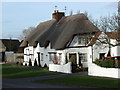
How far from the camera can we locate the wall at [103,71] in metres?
24.5

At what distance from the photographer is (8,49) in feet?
267

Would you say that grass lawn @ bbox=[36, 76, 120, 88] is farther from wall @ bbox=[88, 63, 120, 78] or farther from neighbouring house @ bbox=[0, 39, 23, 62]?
neighbouring house @ bbox=[0, 39, 23, 62]

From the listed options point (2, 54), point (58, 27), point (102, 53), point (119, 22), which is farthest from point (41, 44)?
point (2, 54)

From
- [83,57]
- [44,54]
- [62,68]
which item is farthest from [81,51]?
[44,54]

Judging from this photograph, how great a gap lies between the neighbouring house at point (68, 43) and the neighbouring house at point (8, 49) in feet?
73.0

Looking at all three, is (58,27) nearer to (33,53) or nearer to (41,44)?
(41,44)

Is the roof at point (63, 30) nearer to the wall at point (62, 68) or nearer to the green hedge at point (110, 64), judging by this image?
the wall at point (62, 68)

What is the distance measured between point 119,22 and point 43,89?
11159 millimetres

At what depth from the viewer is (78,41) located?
127 ft

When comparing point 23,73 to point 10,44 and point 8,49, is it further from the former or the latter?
point 10,44

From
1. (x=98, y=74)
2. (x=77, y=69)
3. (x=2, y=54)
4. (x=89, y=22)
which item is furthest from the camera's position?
(x=2, y=54)

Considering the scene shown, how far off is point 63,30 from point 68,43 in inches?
136

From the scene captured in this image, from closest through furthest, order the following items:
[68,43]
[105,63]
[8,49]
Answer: [105,63] → [68,43] → [8,49]

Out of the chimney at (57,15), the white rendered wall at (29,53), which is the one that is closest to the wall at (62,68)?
the chimney at (57,15)
